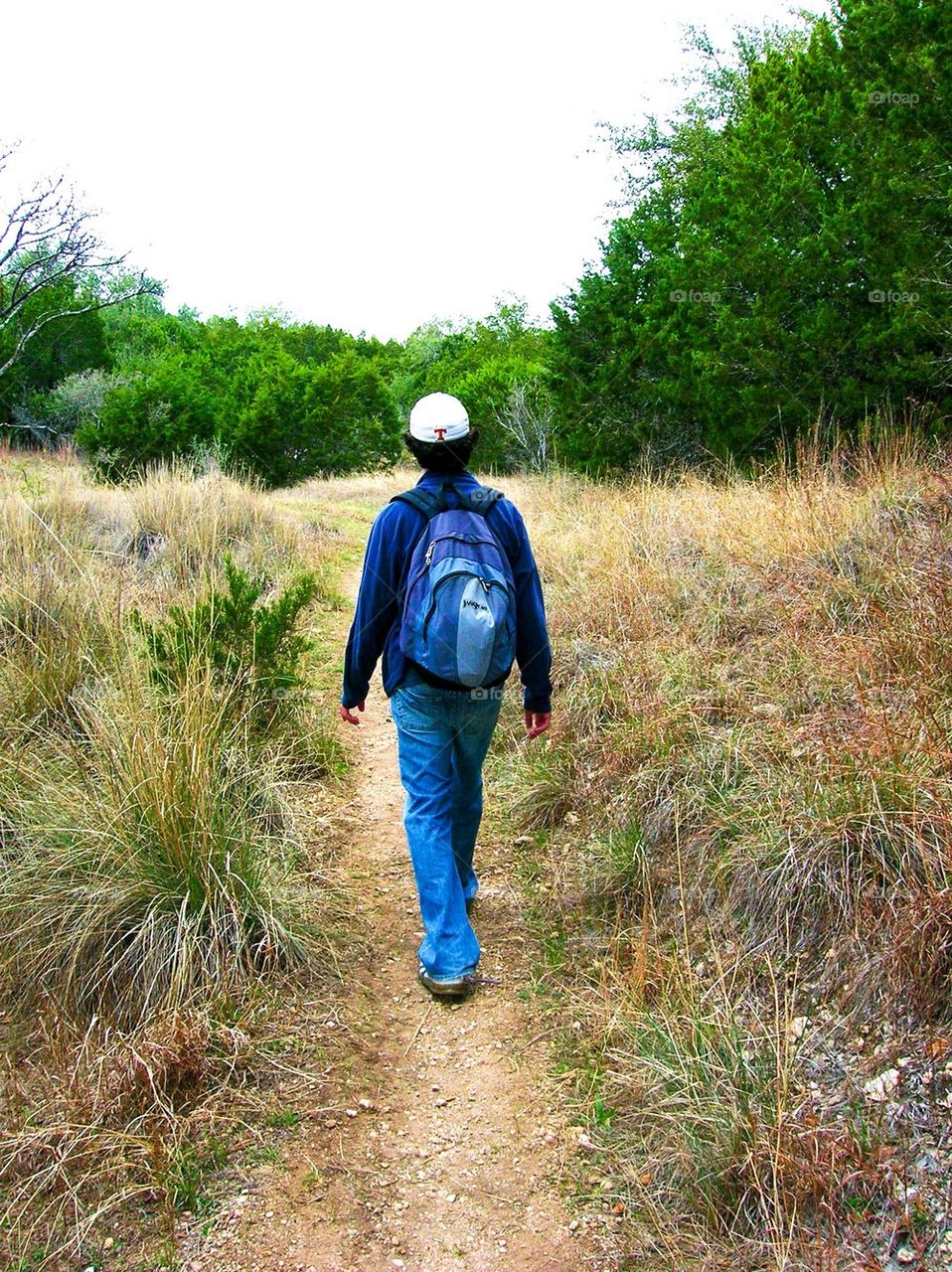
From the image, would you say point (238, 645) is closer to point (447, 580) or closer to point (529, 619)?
point (529, 619)

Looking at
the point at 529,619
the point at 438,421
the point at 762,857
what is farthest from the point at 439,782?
the point at 438,421

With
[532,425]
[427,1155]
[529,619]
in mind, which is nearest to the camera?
[427,1155]

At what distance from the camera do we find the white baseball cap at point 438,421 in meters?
3.15

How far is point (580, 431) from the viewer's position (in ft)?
41.4

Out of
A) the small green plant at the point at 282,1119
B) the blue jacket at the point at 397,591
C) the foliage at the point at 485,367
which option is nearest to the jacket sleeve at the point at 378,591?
the blue jacket at the point at 397,591

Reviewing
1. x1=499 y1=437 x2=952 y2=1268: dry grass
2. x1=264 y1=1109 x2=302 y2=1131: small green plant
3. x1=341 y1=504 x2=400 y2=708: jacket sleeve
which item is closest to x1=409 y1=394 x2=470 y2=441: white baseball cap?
x1=341 y1=504 x2=400 y2=708: jacket sleeve

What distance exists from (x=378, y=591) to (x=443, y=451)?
50 centimetres

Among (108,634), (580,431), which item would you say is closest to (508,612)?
(108,634)

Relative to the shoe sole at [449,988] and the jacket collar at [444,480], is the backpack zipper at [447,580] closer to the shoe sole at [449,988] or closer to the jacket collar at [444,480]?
the jacket collar at [444,480]

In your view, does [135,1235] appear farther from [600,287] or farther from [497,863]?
[600,287]

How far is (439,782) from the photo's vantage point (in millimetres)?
3283

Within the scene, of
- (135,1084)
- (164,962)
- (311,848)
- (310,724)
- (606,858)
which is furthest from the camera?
(310,724)

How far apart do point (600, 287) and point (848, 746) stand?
10.9m

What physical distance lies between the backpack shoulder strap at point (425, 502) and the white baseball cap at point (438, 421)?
6.9 inches
